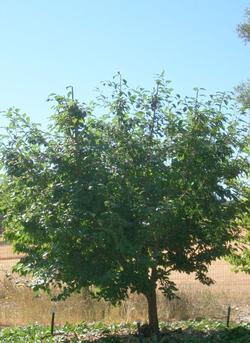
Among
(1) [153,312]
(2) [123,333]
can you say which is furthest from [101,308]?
(1) [153,312]

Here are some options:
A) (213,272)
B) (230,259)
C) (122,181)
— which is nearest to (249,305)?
(230,259)

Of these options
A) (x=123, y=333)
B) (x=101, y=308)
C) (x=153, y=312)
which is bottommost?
(x=123, y=333)

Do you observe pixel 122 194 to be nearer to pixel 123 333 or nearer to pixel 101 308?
pixel 123 333

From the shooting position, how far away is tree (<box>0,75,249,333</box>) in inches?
321

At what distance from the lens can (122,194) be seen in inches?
329

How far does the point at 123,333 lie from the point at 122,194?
113 inches

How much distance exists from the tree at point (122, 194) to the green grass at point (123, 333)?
1.61 ft

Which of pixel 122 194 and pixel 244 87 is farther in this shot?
pixel 244 87

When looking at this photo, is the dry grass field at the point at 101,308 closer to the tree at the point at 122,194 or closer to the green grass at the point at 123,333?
the green grass at the point at 123,333

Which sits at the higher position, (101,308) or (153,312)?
(101,308)

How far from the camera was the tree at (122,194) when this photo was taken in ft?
26.8

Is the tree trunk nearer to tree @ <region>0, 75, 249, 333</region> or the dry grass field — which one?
Answer: tree @ <region>0, 75, 249, 333</region>

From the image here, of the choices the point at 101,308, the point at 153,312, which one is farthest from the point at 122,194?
the point at 101,308

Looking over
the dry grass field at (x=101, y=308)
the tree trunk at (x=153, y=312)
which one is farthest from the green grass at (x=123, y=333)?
the dry grass field at (x=101, y=308)
